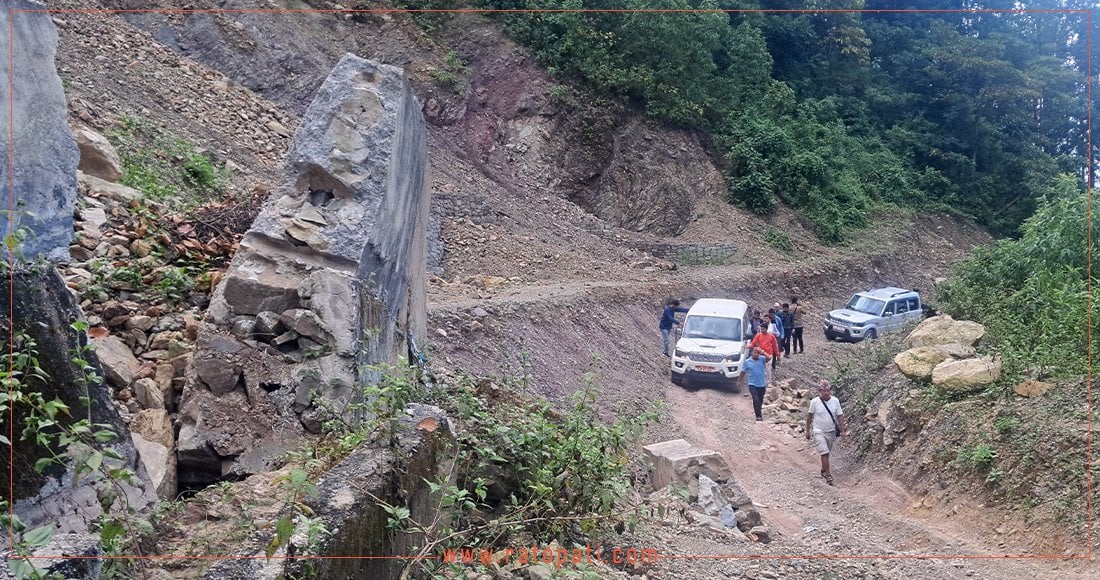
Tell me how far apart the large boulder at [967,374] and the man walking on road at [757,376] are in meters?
2.73

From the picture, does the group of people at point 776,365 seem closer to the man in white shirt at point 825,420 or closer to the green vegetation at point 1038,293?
the man in white shirt at point 825,420

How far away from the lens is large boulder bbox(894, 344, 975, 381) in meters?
11.0

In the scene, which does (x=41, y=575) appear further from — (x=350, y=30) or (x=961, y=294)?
(x=350, y=30)

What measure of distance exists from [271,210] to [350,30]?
67.1 feet

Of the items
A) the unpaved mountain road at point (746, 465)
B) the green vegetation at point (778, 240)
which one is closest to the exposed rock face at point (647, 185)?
the green vegetation at point (778, 240)

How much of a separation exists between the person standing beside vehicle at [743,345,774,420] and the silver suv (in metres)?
7.19

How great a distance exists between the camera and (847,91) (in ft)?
119

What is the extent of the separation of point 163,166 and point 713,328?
30.8 ft

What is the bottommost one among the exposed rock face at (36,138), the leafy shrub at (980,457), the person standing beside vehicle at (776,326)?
the person standing beside vehicle at (776,326)

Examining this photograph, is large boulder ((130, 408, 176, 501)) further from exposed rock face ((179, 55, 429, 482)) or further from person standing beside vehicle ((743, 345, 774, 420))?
person standing beside vehicle ((743, 345, 774, 420))

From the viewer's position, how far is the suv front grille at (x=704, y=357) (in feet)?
48.3

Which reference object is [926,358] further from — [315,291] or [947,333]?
[315,291]

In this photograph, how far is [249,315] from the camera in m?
6.20

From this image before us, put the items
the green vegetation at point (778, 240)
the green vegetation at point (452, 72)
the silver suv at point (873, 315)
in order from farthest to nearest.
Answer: the green vegetation at point (778, 240), the green vegetation at point (452, 72), the silver suv at point (873, 315)
